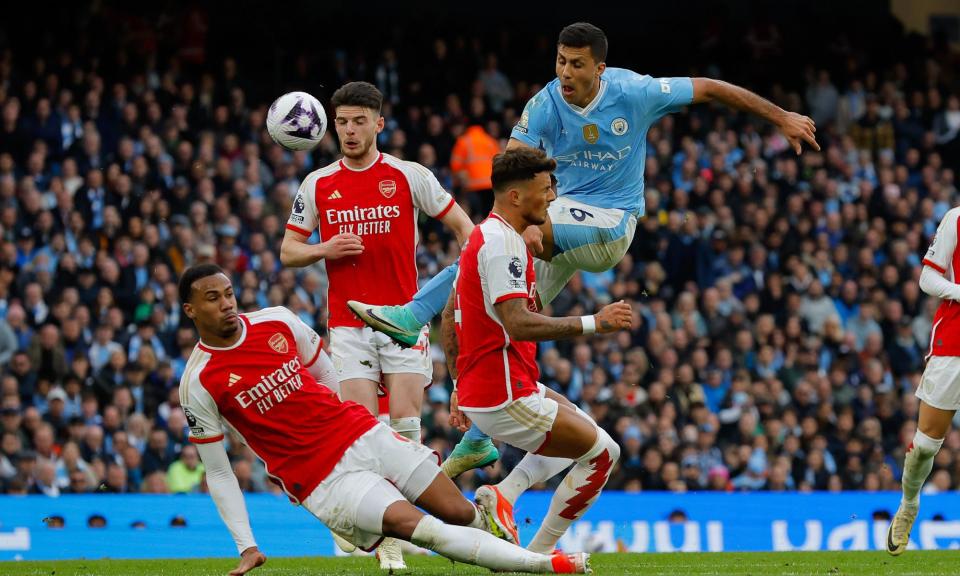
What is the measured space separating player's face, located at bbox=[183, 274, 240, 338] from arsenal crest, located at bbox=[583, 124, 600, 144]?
2.88 meters

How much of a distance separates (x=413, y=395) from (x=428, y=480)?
1.80 m

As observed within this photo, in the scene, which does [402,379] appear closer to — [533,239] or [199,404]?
[533,239]

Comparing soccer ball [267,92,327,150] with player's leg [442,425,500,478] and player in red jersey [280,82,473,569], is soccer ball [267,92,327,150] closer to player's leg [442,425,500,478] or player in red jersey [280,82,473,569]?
player in red jersey [280,82,473,569]

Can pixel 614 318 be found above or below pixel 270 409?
above

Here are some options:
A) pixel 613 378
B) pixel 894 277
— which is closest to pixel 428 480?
pixel 613 378

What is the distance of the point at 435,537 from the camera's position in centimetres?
805

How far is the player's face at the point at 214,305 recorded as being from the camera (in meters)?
8.30

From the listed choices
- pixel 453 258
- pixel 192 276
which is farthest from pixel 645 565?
pixel 453 258

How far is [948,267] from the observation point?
1064 cm

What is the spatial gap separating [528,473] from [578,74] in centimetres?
264

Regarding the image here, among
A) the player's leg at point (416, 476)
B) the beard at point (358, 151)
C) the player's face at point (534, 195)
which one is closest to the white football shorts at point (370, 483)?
the player's leg at point (416, 476)

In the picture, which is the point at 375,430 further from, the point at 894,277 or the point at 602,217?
the point at 894,277

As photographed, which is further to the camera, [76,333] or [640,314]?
[640,314]

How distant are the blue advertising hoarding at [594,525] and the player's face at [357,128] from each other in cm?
536
